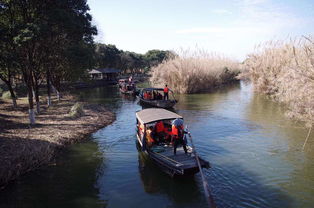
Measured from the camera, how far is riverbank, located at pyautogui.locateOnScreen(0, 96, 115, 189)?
10.3 metres

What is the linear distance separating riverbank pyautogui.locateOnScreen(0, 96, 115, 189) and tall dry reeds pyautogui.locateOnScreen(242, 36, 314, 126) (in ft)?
40.9

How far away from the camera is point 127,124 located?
747 inches

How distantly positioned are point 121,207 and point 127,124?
11.0 meters

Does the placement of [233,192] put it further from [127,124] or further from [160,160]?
[127,124]

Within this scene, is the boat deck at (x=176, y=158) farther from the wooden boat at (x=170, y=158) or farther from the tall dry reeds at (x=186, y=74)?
the tall dry reeds at (x=186, y=74)

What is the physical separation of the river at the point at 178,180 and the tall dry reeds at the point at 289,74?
197cm

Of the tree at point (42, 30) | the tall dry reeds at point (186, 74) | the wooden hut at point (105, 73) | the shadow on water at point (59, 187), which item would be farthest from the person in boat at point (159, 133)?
the wooden hut at point (105, 73)

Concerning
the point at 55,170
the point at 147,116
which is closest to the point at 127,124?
the point at 147,116

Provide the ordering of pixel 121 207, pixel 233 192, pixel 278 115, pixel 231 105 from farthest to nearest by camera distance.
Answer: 1. pixel 231 105
2. pixel 278 115
3. pixel 233 192
4. pixel 121 207

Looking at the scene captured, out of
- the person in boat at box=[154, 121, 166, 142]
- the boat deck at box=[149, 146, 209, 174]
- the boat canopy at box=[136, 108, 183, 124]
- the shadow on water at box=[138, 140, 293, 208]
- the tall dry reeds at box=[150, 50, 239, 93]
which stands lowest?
the shadow on water at box=[138, 140, 293, 208]

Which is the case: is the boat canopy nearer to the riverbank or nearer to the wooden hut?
the riverbank

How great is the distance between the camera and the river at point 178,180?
28.2ft

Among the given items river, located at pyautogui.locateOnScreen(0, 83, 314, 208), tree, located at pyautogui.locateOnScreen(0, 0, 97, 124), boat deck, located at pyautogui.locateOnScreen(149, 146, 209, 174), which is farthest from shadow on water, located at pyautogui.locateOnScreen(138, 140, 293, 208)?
tree, located at pyautogui.locateOnScreen(0, 0, 97, 124)

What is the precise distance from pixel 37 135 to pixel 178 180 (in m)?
8.06
